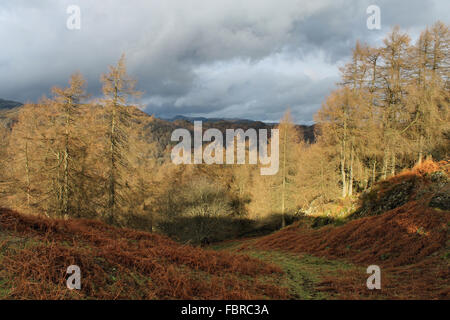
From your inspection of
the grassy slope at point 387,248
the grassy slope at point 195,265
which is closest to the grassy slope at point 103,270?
the grassy slope at point 195,265

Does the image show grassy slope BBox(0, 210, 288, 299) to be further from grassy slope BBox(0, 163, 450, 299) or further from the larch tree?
the larch tree

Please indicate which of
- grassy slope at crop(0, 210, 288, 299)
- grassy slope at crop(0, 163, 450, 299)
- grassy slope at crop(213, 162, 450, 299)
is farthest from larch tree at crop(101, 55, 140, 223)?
grassy slope at crop(213, 162, 450, 299)

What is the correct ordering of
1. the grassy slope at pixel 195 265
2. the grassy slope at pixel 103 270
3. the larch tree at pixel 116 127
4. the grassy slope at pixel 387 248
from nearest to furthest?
1. the grassy slope at pixel 103 270
2. the grassy slope at pixel 195 265
3. the grassy slope at pixel 387 248
4. the larch tree at pixel 116 127

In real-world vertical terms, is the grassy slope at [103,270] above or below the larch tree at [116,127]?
below

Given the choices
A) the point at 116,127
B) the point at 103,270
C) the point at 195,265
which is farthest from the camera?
the point at 116,127

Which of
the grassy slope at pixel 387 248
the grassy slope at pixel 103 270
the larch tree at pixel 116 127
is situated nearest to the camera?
the grassy slope at pixel 103 270

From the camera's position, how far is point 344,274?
29.4ft

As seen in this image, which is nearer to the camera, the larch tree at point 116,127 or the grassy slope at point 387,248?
the grassy slope at point 387,248

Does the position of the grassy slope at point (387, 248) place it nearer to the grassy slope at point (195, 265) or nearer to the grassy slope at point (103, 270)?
the grassy slope at point (195, 265)

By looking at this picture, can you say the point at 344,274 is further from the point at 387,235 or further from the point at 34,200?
the point at 34,200

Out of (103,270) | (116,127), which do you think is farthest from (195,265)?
(116,127)

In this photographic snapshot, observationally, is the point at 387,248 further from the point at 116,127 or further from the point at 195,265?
the point at 116,127

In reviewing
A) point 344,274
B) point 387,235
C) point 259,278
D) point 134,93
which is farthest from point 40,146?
point 387,235

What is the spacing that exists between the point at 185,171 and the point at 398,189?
1199 inches
